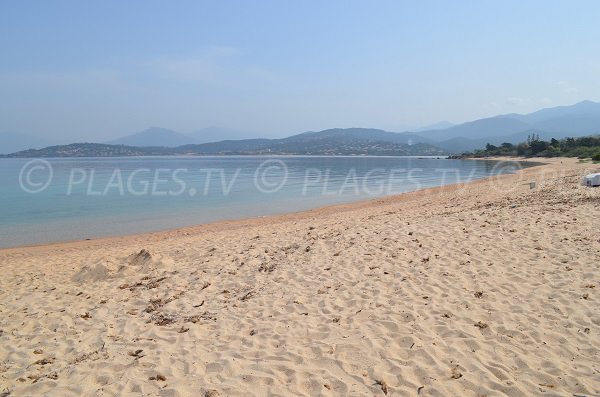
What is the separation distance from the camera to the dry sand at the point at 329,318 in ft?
12.8

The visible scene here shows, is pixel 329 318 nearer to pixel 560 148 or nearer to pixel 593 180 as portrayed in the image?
pixel 593 180

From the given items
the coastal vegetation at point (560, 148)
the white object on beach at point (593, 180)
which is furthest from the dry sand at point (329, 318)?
the coastal vegetation at point (560, 148)

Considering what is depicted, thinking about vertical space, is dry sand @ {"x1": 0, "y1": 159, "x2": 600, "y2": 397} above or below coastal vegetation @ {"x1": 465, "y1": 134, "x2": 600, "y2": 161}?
below

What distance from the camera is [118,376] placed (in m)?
4.17

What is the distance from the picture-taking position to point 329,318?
5332 millimetres

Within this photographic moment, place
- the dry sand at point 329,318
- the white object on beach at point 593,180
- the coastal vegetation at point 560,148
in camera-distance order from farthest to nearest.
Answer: the coastal vegetation at point 560,148 → the white object on beach at point 593,180 → the dry sand at point 329,318

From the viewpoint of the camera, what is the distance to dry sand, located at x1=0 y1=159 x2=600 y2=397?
3.91m

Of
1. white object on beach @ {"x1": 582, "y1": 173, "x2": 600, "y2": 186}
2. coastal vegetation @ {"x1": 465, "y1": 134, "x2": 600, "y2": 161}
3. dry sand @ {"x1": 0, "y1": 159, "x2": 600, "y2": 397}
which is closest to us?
dry sand @ {"x1": 0, "y1": 159, "x2": 600, "y2": 397}

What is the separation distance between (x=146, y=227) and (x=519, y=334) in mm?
17175

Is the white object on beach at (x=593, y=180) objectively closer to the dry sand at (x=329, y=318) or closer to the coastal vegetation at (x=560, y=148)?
the dry sand at (x=329, y=318)

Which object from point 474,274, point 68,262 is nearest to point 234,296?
point 474,274

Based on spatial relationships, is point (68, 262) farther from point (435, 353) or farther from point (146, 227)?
point (435, 353)

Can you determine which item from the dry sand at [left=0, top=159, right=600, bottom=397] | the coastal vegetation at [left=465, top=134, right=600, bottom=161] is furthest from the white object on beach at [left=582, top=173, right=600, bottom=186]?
the coastal vegetation at [left=465, top=134, right=600, bottom=161]

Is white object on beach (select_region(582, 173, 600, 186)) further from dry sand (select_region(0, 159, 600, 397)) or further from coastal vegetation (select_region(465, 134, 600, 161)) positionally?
coastal vegetation (select_region(465, 134, 600, 161))
